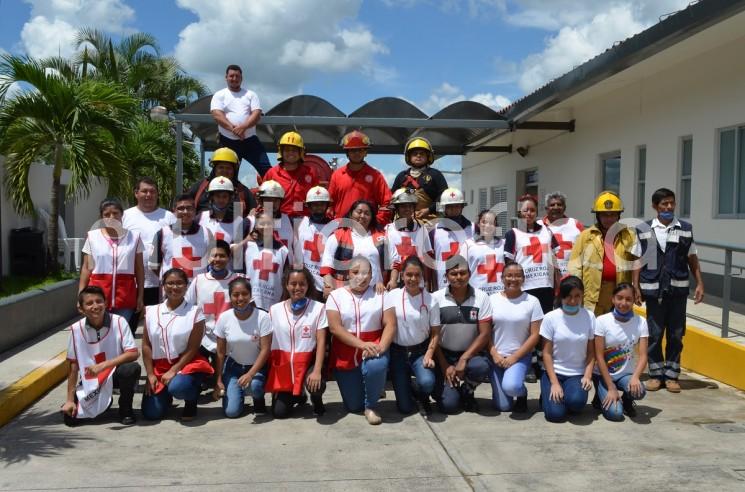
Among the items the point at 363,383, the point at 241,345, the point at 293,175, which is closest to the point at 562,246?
the point at 363,383

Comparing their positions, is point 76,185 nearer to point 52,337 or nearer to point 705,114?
point 52,337

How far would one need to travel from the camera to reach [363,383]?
565 cm

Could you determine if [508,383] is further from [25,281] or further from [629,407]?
[25,281]

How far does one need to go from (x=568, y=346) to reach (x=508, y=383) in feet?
1.85

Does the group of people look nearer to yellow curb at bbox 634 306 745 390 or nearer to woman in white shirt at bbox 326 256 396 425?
woman in white shirt at bbox 326 256 396 425

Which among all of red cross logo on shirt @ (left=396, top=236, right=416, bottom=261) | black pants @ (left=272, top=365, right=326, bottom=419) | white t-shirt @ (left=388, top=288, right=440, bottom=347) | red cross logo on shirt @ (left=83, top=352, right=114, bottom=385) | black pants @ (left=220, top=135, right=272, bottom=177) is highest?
black pants @ (left=220, top=135, right=272, bottom=177)

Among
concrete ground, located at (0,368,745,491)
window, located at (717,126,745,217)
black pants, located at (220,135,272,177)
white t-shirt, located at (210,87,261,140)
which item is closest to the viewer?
concrete ground, located at (0,368,745,491)

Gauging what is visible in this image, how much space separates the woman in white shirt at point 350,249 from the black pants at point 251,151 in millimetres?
2618

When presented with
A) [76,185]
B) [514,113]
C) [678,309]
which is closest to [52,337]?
[76,185]

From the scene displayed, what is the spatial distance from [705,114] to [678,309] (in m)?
5.01

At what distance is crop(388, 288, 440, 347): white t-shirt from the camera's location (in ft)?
18.7

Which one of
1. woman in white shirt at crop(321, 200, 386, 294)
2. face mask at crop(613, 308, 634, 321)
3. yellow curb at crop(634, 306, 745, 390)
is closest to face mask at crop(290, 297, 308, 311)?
woman in white shirt at crop(321, 200, 386, 294)

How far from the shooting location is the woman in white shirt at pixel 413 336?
564 cm

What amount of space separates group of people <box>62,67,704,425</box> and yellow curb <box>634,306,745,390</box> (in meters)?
0.60
